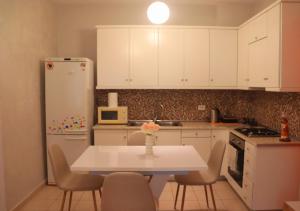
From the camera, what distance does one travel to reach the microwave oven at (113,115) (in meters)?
3.91

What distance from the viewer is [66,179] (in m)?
2.65

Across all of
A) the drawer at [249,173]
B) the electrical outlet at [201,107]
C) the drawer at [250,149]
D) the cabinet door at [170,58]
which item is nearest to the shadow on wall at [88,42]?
the cabinet door at [170,58]

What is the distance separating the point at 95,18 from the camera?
421 cm

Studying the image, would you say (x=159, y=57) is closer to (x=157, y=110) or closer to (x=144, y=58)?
(x=144, y=58)

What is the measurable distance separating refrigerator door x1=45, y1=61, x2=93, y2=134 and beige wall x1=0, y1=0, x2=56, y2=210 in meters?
0.16

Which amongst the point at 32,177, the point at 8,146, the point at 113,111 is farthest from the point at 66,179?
the point at 113,111

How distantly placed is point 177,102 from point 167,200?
64.6 inches

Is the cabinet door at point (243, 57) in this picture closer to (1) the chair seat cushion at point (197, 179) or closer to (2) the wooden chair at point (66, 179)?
(1) the chair seat cushion at point (197, 179)

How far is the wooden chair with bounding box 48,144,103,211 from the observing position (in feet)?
8.18

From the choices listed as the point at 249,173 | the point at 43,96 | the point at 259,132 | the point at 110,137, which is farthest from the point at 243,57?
the point at 43,96

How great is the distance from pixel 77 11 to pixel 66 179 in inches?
109

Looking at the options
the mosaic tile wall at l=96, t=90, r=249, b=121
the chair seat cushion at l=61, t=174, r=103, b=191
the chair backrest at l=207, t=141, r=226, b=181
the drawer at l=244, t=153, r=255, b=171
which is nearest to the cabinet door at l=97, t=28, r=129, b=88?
the mosaic tile wall at l=96, t=90, r=249, b=121

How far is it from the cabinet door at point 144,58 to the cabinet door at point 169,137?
74 centimetres

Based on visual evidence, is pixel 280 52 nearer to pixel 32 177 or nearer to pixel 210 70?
pixel 210 70
